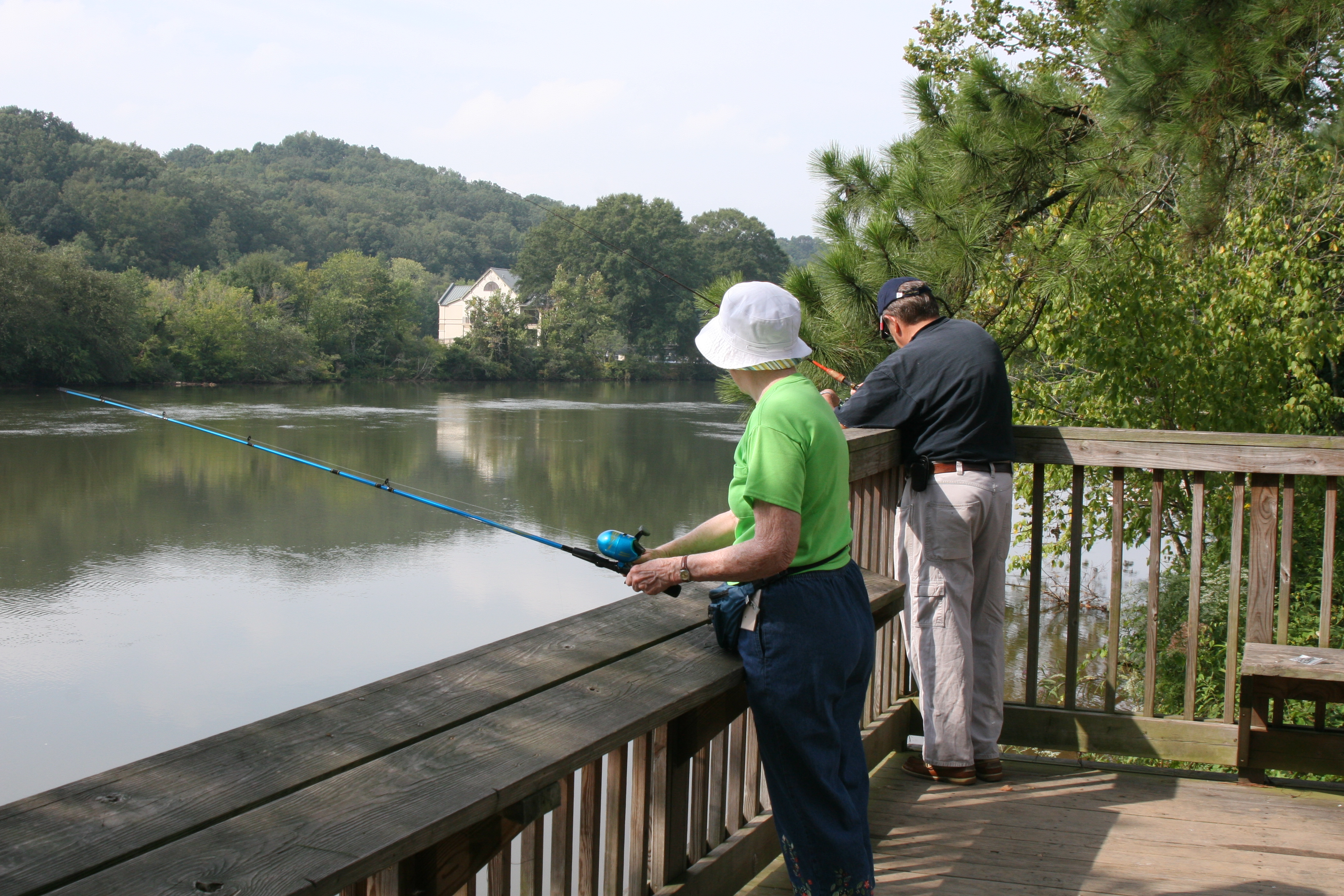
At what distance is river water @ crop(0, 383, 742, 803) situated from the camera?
30.7 feet

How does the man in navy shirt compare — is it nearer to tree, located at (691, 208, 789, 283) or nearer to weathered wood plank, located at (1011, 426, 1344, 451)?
weathered wood plank, located at (1011, 426, 1344, 451)

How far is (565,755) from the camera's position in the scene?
1.28m

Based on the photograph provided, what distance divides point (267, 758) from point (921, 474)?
5.79 ft

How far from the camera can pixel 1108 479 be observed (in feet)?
25.0

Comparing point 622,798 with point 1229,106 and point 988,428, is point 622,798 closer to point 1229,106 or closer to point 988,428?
point 988,428

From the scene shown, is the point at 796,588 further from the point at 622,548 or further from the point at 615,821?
the point at 615,821

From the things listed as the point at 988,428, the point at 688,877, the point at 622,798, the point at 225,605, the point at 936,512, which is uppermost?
the point at 988,428

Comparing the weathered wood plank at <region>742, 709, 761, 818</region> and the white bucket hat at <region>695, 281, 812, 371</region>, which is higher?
the white bucket hat at <region>695, 281, 812, 371</region>

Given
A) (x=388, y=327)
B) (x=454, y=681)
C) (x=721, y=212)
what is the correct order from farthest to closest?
1. (x=721, y=212)
2. (x=388, y=327)
3. (x=454, y=681)

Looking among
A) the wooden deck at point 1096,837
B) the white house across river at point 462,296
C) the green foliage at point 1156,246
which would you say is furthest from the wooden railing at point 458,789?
the white house across river at point 462,296

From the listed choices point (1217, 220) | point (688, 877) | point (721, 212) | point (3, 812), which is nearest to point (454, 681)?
point (3, 812)

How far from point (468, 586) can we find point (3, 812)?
1203 cm

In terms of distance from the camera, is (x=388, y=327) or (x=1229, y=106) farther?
(x=388, y=327)

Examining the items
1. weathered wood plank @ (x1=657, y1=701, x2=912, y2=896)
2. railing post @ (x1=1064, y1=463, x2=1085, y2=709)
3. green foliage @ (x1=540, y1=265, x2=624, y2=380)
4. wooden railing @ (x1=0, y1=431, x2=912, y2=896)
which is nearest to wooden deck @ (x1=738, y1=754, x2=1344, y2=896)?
weathered wood plank @ (x1=657, y1=701, x2=912, y2=896)
